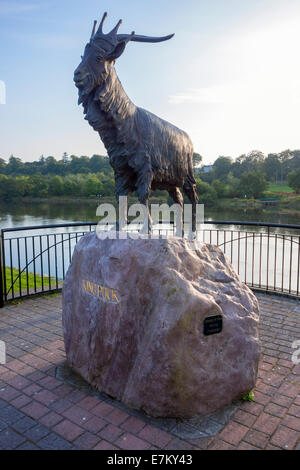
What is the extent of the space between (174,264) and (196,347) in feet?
2.27

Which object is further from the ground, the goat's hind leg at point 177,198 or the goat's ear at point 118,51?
the goat's ear at point 118,51

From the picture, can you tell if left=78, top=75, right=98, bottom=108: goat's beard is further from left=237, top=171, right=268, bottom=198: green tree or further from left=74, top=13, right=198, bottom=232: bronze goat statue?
left=237, top=171, right=268, bottom=198: green tree

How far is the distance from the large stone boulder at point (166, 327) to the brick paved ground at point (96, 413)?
21cm

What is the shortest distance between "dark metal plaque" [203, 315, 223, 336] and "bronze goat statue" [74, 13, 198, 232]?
1.30 meters

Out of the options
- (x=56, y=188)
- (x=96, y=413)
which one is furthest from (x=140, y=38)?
(x=56, y=188)

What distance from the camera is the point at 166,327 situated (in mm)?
2693

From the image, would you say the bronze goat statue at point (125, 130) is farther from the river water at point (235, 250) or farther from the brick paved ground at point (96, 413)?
the brick paved ground at point (96, 413)

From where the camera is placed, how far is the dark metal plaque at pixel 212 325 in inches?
109

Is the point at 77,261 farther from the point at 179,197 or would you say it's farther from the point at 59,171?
the point at 59,171

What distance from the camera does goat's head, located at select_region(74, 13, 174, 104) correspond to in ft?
10.0

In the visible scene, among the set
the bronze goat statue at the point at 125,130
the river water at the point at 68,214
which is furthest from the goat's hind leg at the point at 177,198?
the river water at the point at 68,214

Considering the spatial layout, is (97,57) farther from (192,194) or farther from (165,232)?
(165,232)

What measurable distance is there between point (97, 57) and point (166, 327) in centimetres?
241
